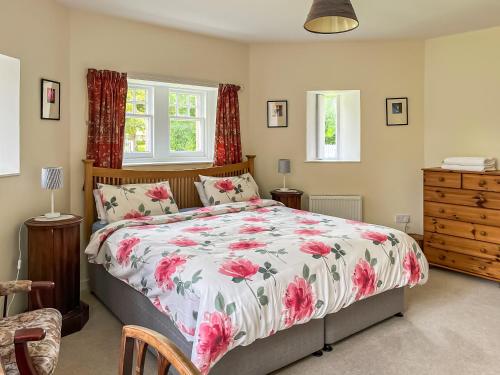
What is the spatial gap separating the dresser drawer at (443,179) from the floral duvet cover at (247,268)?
142 cm

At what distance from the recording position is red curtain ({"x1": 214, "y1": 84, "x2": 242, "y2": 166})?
468 cm

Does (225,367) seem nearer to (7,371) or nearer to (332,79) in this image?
(7,371)

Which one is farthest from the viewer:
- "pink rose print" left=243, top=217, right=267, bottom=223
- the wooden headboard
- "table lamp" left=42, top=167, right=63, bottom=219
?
the wooden headboard

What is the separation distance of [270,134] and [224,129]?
2.14 ft

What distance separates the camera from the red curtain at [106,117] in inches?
147

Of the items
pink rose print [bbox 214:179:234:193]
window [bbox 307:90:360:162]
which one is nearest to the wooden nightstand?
pink rose print [bbox 214:179:234:193]

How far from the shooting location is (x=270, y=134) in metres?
5.02

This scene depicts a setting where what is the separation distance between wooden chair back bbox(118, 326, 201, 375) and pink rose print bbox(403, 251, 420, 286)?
7.49 feet

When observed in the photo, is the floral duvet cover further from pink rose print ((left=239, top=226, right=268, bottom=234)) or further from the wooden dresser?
the wooden dresser

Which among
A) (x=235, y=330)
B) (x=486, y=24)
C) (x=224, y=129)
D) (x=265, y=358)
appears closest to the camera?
(x=235, y=330)

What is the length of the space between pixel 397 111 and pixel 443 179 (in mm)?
1140

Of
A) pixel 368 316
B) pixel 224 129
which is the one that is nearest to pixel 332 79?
pixel 224 129

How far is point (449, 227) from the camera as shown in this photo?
161 inches

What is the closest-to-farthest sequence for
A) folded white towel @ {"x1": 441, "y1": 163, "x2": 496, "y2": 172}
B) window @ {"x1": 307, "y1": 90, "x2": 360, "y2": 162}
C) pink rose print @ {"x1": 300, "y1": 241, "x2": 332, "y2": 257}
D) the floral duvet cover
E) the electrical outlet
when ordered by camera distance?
1. the floral duvet cover
2. pink rose print @ {"x1": 300, "y1": 241, "x2": 332, "y2": 257}
3. folded white towel @ {"x1": 441, "y1": 163, "x2": 496, "y2": 172}
4. the electrical outlet
5. window @ {"x1": 307, "y1": 90, "x2": 360, "y2": 162}
